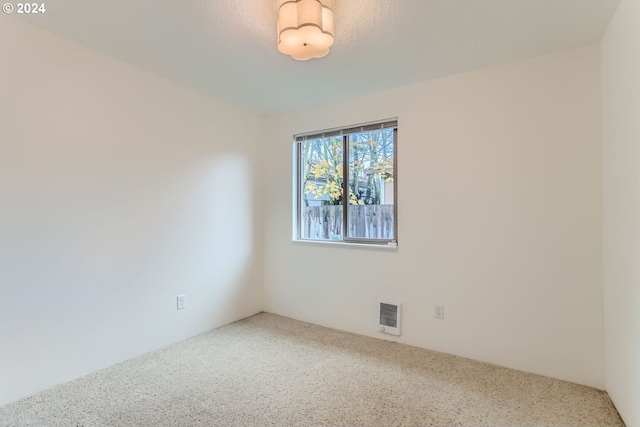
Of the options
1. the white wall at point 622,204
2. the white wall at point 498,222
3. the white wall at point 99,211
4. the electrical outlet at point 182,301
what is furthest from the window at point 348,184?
the white wall at point 622,204

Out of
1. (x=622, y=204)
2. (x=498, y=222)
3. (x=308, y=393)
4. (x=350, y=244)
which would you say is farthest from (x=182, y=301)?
(x=622, y=204)

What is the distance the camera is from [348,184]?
128 inches

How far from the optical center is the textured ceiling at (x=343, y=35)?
1.76 meters

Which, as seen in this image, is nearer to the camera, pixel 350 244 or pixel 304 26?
pixel 304 26

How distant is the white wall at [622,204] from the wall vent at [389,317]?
1.35 meters

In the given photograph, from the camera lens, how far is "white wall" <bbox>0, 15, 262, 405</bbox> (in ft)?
6.26

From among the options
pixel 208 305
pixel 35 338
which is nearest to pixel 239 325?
pixel 208 305

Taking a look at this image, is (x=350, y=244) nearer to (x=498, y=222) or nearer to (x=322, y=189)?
(x=322, y=189)

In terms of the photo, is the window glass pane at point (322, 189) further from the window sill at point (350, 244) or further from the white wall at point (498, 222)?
the white wall at point (498, 222)

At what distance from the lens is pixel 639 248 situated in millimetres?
1493

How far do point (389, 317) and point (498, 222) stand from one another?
1.17 metres

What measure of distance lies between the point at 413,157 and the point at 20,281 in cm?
279

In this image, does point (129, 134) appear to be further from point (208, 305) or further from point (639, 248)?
point (639, 248)

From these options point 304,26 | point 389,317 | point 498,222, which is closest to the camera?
point 304,26
